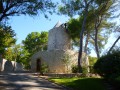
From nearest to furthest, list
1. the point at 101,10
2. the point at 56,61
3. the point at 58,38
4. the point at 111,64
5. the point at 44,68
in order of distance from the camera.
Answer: the point at 111,64, the point at 44,68, the point at 56,61, the point at 101,10, the point at 58,38

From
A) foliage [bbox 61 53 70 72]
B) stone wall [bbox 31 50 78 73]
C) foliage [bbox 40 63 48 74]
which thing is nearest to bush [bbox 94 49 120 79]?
foliage [bbox 40 63 48 74]

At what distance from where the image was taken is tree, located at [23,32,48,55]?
220 ft

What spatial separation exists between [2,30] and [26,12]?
299cm

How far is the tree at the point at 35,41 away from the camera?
66.9 meters

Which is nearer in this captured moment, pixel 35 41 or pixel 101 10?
pixel 101 10

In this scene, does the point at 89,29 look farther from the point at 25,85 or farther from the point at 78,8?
the point at 25,85

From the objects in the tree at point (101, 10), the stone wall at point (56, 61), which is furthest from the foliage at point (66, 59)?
the tree at point (101, 10)

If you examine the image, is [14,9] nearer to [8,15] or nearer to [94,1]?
[8,15]

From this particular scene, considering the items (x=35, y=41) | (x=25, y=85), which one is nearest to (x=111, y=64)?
(x=25, y=85)

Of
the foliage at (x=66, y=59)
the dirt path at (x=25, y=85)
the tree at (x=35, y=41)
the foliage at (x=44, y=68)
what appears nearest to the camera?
the dirt path at (x=25, y=85)

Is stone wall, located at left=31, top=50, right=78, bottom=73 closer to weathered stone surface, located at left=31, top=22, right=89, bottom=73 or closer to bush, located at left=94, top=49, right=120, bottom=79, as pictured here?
weathered stone surface, located at left=31, top=22, right=89, bottom=73

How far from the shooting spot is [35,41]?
224 feet

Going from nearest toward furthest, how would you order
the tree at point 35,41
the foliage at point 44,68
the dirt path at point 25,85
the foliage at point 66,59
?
the dirt path at point 25,85 < the foliage at point 44,68 < the foliage at point 66,59 < the tree at point 35,41

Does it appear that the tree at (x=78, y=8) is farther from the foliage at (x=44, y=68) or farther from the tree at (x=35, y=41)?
the tree at (x=35, y=41)
